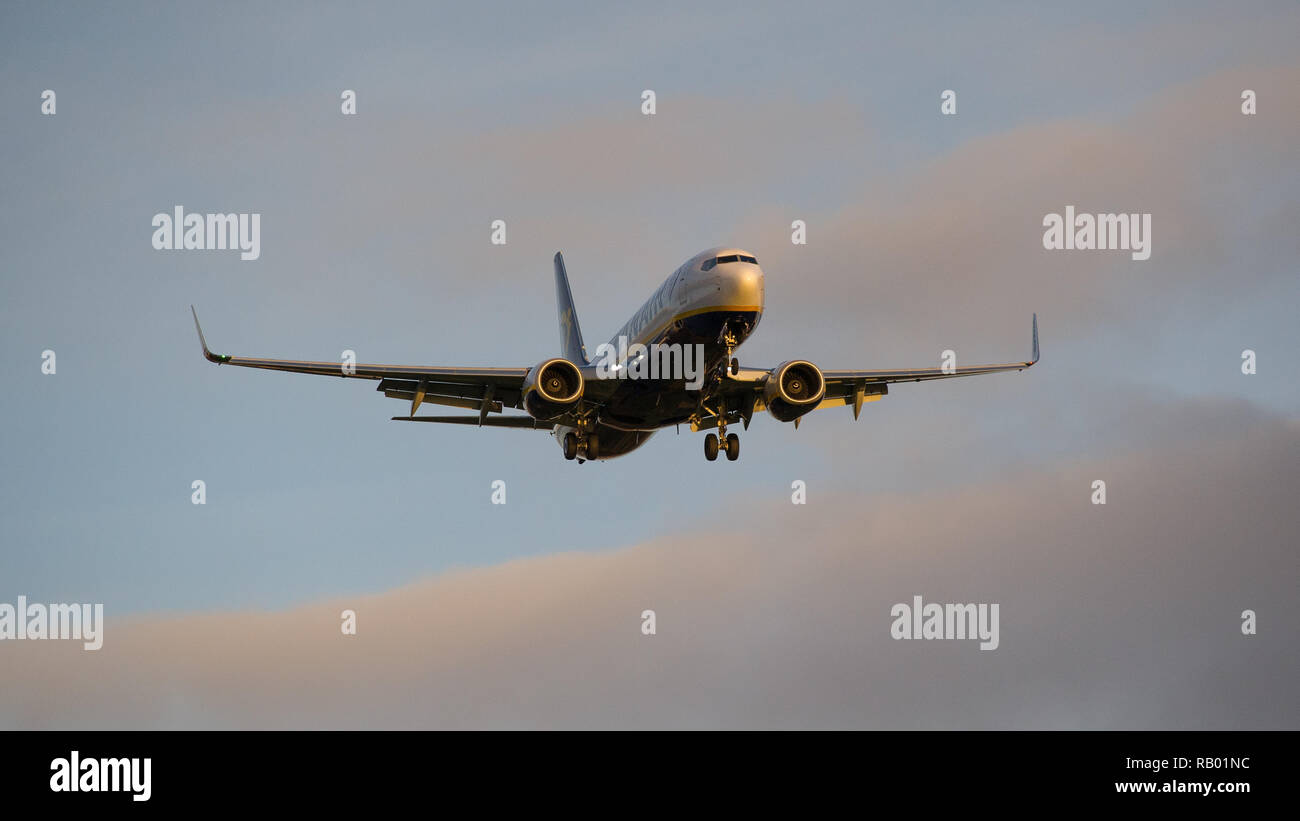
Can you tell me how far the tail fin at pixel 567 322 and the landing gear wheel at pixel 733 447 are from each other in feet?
51.9

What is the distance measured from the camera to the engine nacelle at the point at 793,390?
2058 inches

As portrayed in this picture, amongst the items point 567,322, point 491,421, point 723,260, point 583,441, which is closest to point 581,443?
point 583,441

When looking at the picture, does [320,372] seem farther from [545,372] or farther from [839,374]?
[839,374]

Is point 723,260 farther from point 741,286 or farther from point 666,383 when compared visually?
point 666,383

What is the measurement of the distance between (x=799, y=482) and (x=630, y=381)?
9.25 m

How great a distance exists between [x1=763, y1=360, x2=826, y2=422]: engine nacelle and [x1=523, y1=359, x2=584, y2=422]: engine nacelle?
7617 mm

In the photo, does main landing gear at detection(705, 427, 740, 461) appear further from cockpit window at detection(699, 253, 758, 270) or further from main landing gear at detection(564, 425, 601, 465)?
cockpit window at detection(699, 253, 758, 270)

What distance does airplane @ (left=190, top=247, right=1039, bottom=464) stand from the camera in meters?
47.1

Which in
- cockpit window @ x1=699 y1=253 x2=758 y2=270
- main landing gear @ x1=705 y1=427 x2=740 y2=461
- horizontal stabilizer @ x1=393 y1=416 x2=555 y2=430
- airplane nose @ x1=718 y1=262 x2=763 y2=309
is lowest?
main landing gear @ x1=705 y1=427 x2=740 y2=461

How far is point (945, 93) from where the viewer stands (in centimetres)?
5216

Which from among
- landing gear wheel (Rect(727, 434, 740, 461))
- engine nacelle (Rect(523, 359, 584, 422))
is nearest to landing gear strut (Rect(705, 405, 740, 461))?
landing gear wheel (Rect(727, 434, 740, 461))

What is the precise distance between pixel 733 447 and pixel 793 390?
3.58 metres

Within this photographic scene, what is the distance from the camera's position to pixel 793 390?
52719mm
